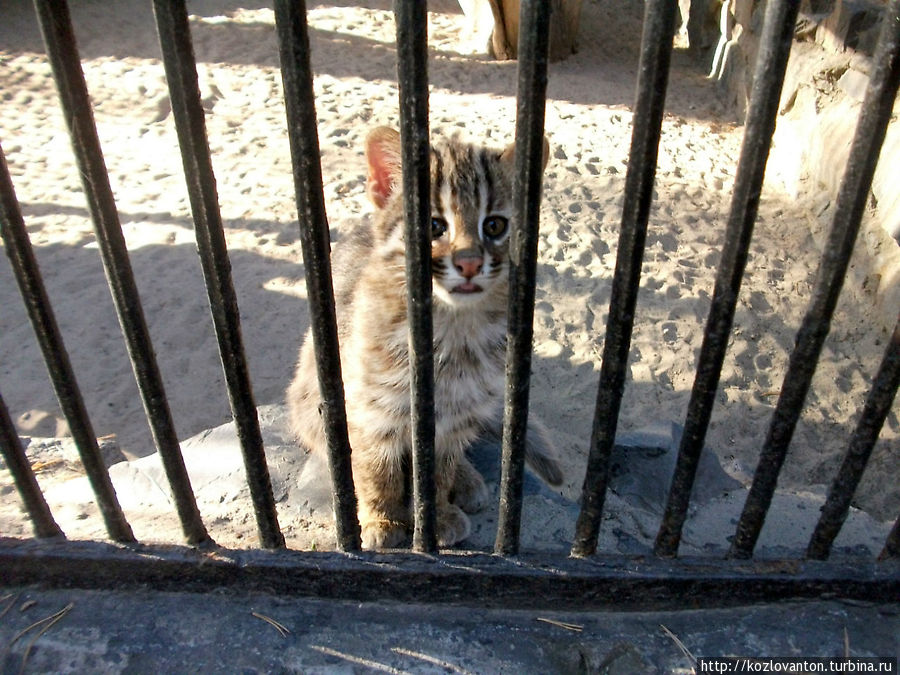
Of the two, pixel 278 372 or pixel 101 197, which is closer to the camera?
pixel 101 197

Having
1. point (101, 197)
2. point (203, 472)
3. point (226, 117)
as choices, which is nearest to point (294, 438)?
point (203, 472)

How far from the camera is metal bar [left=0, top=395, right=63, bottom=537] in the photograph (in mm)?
1798

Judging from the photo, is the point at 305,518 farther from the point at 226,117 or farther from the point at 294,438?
the point at 226,117

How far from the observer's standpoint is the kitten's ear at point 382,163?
2.55 metres

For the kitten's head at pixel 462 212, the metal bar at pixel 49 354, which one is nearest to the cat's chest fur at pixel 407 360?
the kitten's head at pixel 462 212

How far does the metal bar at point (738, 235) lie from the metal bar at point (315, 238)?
0.82 m

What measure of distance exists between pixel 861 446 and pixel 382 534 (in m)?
1.70

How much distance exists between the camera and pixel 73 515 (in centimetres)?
273

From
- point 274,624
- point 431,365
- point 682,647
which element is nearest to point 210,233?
point 431,365

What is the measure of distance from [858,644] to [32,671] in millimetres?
1971

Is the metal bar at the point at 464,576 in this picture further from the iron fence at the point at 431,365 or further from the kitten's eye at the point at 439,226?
the kitten's eye at the point at 439,226

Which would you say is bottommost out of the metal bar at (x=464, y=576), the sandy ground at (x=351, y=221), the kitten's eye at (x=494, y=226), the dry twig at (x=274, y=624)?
the sandy ground at (x=351, y=221)

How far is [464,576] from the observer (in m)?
1.91

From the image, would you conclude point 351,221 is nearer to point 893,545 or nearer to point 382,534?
point 382,534
